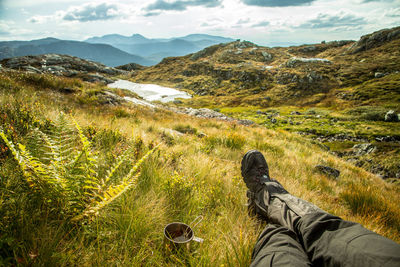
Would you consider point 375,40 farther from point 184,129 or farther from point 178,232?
point 178,232

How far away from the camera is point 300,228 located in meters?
1.84

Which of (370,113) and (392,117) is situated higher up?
(370,113)

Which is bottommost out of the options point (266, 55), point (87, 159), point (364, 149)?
point (364, 149)

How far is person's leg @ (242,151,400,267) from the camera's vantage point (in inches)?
51.6

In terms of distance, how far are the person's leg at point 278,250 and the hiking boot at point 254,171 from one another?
3.91 feet

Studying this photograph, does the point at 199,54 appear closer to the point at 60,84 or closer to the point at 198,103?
the point at 198,103

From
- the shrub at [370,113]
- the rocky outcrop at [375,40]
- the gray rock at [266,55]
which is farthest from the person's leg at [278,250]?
the rocky outcrop at [375,40]

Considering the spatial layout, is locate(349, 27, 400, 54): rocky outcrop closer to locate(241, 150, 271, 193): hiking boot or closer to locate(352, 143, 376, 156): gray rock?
locate(352, 143, 376, 156): gray rock

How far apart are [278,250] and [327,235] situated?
1.68ft

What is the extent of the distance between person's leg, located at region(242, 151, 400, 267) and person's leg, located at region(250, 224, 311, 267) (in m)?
0.14

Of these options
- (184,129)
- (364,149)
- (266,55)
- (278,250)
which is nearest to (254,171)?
(278,250)

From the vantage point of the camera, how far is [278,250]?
4.85 ft

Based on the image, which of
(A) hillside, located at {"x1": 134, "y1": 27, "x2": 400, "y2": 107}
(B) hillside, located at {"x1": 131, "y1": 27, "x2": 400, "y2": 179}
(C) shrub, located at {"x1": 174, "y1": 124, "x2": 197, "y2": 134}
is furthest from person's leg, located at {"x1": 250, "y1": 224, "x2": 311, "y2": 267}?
(A) hillside, located at {"x1": 134, "y1": 27, "x2": 400, "y2": 107}

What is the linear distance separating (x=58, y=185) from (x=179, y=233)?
1010mm
